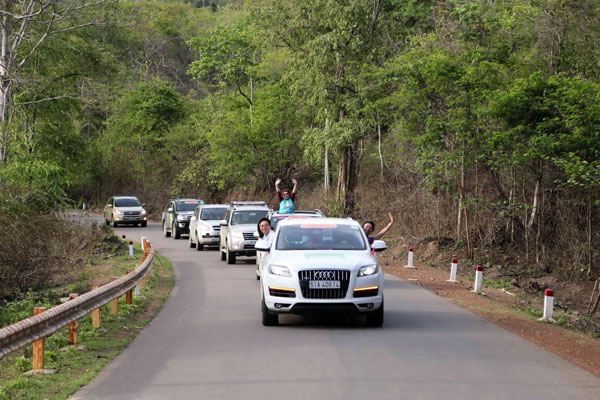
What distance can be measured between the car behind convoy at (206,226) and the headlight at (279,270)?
18.5 m

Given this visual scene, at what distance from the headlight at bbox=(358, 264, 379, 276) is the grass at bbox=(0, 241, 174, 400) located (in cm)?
350

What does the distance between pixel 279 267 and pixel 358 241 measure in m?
1.71

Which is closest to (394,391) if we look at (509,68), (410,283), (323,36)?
(410,283)

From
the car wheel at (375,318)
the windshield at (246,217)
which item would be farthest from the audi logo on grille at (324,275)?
the windshield at (246,217)

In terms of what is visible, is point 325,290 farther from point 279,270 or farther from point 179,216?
point 179,216

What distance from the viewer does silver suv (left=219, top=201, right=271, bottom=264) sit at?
24.7 m

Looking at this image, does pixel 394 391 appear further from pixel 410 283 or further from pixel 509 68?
pixel 509 68

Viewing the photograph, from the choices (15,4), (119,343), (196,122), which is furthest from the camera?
(196,122)

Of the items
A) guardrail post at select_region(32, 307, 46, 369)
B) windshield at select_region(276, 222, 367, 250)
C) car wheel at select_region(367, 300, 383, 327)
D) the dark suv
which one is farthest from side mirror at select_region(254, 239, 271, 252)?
the dark suv

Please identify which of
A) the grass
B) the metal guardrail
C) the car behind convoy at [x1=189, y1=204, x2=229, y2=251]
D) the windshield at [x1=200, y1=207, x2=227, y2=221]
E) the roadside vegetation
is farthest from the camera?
the windshield at [x1=200, y1=207, x2=227, y2=221]

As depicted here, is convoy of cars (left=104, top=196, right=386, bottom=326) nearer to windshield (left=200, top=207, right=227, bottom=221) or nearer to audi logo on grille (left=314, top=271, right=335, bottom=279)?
audi logo on grille (left=314, top=271, right=335, bottom=279)

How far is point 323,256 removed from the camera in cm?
1240

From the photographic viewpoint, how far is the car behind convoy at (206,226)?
101 ft

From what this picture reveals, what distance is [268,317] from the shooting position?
486 inches
